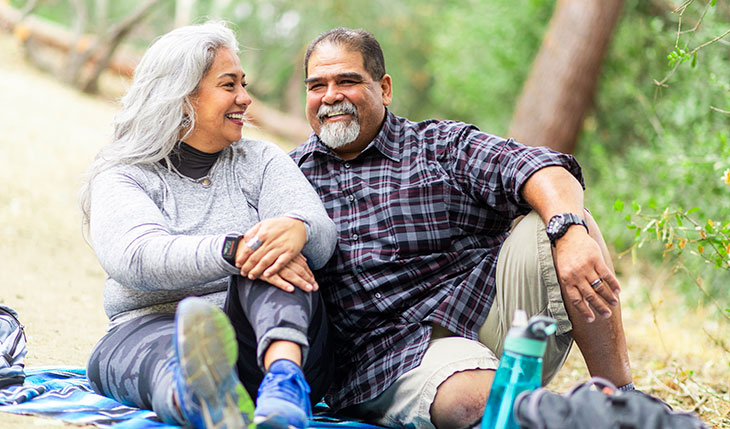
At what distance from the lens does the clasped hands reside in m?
2.39

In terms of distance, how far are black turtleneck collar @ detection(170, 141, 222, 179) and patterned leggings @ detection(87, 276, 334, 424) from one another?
58 cm

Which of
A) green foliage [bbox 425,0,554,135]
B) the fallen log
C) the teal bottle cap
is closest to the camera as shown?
the teal bottle cap

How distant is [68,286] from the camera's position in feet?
17.3

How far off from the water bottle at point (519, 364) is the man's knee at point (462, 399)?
29 cm

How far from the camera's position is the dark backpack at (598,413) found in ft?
6.12

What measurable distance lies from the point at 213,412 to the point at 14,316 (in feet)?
4.88

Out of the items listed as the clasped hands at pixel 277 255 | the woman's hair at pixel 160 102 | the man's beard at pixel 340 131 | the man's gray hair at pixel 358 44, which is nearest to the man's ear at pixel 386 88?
the man's gray hair at pixel 358 44

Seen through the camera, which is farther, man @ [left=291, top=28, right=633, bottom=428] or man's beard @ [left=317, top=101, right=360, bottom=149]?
man's beard @ [left=317, top=101, right=360, bottom=149]

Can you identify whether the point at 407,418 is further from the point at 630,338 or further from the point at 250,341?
the point at 630,338

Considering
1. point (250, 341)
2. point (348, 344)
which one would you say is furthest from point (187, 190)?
point (348, 344)

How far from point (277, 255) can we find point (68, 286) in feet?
11.1

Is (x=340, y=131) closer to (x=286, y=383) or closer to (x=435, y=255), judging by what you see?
(x=435, y=255)

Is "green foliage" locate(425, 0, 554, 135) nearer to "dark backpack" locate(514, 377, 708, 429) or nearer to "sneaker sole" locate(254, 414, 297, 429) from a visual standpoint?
"dark backpack" locate(514, 377, 708, 429)

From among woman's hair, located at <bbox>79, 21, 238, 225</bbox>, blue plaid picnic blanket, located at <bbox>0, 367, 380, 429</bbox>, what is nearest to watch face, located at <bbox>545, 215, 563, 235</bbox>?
blue plaid picnic blanket, located at <bbox>0, 367, 380, 429</bbox>
